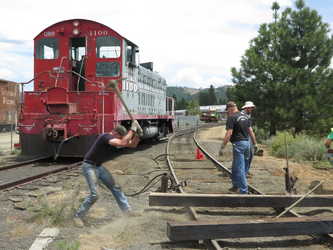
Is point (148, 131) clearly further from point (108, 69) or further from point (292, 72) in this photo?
point (292, 72)

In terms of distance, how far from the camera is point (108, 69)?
1262 cm

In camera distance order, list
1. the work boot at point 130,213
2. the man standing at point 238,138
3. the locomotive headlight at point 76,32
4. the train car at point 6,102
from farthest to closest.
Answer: the train car at point 6,102 < the locomotive headlight at point 76,32 < the man standing at point 238,138 < the work boot at point 130,213

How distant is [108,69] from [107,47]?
77 centimetres

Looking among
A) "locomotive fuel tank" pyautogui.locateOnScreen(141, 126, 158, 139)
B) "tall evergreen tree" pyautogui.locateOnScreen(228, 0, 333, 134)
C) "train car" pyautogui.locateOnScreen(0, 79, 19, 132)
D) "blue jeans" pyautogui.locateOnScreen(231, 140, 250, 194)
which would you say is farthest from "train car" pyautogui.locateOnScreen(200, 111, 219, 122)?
"blue jeans" pyautogui.locateOnScreen(231, 140, 250, 194)

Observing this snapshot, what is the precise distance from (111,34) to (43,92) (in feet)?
9.84

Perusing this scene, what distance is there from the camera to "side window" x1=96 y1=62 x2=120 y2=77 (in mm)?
A: 12578

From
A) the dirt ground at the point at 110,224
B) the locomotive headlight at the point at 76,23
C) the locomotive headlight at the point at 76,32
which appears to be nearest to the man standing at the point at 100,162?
the dirt ground at the point at 110,224

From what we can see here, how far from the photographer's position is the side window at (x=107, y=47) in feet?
Answer: 41.4

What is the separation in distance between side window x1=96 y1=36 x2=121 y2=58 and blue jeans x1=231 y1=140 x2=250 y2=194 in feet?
22.4

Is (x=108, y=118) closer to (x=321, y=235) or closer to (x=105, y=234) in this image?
(x=105, y=234)

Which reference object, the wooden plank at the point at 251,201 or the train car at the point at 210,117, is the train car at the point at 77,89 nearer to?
the wooden plank at the point at 251,201

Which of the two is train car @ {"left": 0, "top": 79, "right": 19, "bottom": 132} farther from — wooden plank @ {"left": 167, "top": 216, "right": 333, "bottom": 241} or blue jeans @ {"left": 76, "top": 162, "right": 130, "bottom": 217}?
wooden plank @ {"left": 167, "top": 216, "right": 333, "bottom": 241}

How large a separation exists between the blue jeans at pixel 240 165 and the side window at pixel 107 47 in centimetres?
684

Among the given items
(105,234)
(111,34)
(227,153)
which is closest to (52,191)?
(105,234)
